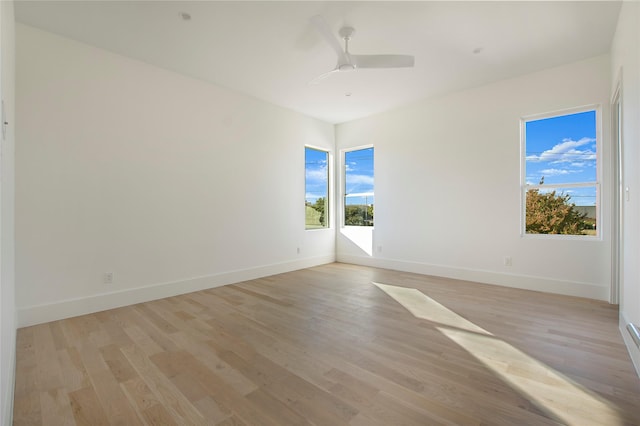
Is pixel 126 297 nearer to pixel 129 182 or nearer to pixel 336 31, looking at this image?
pixel 129 182

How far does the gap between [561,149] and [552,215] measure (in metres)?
0.85

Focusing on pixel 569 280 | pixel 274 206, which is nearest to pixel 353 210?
pixel 274 206

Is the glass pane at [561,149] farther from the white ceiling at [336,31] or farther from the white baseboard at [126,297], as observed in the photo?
the white baseboard at [126,297]

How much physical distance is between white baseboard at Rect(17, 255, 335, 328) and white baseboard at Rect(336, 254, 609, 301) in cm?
207

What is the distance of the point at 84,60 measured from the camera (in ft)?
10.3

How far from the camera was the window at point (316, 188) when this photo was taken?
5746 millimetres

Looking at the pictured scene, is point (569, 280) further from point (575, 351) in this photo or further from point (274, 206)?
point (274, 206)

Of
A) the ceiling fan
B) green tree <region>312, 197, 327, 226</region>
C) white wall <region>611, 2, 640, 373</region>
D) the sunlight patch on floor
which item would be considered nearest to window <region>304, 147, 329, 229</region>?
green tree <region>312, 197, 327, 226</region>

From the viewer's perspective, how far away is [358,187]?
6047 millimetres

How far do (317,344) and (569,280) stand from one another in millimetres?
3332

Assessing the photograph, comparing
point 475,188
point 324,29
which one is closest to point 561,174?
point 475,188

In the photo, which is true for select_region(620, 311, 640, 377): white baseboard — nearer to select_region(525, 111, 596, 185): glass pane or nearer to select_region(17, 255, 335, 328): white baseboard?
select_region(525, 111, 596, 185): glass pane

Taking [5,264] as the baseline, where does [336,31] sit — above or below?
above

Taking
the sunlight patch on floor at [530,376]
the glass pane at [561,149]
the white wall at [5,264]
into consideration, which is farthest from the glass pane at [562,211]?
the white wall at [5,264]
